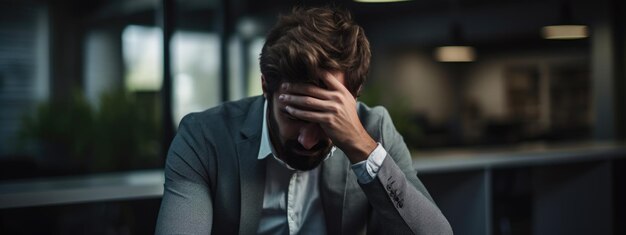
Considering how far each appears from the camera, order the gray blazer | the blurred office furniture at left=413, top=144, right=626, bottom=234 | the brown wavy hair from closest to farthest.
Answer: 1. the brown wavy hair
2. the gray blazer
3. the blurred office furniture at left=413, top=144, right=626, bottom=234

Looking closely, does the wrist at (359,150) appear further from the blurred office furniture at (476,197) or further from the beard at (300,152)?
the blurred office furniture at (476,197)

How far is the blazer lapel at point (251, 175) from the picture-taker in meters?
1.72

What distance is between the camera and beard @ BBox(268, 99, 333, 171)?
1.64 metres

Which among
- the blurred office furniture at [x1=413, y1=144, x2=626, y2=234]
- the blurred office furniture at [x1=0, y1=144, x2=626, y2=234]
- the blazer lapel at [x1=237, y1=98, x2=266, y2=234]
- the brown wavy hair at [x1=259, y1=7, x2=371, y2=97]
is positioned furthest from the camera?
the blurred office furniture at [x1=413, y1=144, x2=626, y2=234]

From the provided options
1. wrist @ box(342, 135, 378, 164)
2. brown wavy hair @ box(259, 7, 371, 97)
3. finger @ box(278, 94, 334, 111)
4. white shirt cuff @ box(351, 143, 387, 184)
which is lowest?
white shirt cuff @ box(351, 143, 387, 184)

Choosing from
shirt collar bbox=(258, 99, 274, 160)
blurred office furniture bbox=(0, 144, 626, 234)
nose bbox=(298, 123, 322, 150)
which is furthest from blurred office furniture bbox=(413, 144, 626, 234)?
nose bbox=(298, 123, 322, 150)

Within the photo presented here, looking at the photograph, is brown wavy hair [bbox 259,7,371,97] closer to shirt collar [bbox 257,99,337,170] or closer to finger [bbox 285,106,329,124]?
finger [bbox 285,106,329,124]

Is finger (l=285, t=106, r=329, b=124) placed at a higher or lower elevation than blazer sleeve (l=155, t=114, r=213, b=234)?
higher

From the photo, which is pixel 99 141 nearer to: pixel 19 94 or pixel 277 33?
pixel 19 94

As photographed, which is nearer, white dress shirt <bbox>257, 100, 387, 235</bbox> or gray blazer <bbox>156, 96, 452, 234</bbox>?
gray blazer <bbox>156, 96, 452, 234</bbox>

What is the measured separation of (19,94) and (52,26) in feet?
2.76

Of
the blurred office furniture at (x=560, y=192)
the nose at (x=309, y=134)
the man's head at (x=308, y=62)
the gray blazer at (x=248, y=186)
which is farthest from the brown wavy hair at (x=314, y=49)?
the blurred office furniture at (x=560, y=192)

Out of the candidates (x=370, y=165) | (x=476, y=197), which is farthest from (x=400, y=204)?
(x=476, y=197)

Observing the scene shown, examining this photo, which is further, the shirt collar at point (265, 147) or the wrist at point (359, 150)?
the shirt collar at point (265, 147)
